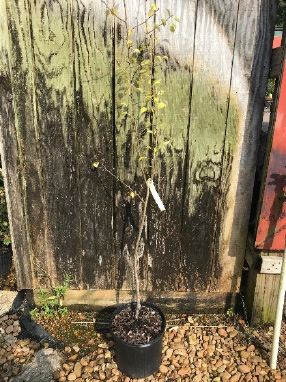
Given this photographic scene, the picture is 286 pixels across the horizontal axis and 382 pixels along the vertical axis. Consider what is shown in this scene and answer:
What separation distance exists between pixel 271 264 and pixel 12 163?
6.10ft

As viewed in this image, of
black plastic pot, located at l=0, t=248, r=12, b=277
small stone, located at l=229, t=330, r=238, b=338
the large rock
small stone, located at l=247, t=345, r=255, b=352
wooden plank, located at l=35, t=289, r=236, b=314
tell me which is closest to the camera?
the large rock

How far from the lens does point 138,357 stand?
7.29 feet

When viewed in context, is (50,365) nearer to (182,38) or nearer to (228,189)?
(228,189)

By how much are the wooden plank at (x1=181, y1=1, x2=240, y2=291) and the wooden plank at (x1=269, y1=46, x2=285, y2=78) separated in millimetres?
238

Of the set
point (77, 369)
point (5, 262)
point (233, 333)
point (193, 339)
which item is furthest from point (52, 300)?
point (233, 333)

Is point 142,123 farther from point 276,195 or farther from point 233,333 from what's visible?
point 233,333

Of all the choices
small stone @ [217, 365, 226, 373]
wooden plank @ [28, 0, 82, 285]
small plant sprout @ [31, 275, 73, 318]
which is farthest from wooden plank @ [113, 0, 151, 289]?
small stone @ [217, 365, 226, 373]

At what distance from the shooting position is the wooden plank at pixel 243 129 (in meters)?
2.03

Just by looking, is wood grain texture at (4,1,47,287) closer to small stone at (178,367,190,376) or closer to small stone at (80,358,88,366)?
small stone at (80,358,88,366)

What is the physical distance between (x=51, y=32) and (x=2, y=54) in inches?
12.9

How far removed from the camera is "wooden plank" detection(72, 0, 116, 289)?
6.73 ft

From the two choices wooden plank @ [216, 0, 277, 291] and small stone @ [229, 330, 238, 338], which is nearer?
wooden plank @ [216, 0, 277, 291]

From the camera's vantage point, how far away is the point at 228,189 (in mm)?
2398

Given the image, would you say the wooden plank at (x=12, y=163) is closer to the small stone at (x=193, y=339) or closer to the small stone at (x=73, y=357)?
the small stone at (x=73, y=357)
